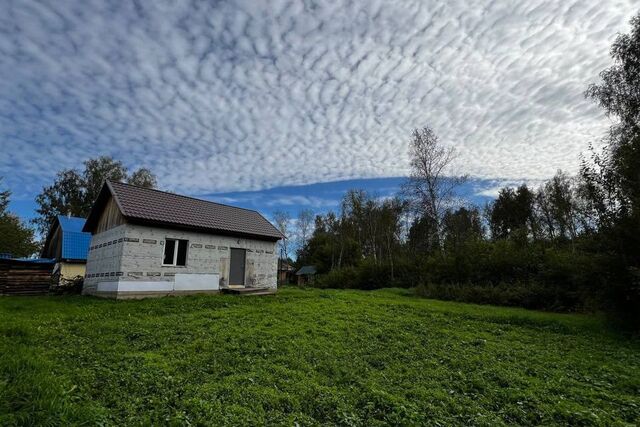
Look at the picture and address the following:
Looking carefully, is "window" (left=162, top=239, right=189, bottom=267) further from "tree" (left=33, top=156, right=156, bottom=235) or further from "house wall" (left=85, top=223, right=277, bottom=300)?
"tree" (left=33, top=156, right=156, bottom=235)

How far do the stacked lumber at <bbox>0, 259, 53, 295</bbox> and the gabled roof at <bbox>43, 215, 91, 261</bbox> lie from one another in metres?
6.50

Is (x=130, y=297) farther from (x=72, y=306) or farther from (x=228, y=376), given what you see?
(x=228, y=376)

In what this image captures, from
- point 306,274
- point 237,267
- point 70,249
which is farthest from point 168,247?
point 306,274

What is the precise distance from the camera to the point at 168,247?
16.0 m

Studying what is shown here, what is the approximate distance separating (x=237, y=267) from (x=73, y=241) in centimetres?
1755

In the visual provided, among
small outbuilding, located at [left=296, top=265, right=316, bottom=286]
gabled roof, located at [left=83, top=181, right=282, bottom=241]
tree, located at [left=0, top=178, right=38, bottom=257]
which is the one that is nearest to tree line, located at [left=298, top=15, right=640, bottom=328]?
small outbuilding, located at [left=296, top=265, right=316, bottom=286]

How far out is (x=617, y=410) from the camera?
4.99 meters

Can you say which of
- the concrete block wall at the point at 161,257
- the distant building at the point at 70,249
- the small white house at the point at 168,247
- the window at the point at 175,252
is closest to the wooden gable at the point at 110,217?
the small white house at the point at 168,247

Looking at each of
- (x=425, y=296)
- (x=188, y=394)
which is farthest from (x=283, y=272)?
(x=188, y=394)

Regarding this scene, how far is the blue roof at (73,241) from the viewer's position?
2591 cm

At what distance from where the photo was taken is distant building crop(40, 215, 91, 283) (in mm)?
25688

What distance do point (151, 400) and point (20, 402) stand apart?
57.5 inches

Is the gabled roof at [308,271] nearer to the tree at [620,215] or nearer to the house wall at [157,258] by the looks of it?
the house wall at [157,258]

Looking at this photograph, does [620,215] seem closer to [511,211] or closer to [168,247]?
[168,247]
